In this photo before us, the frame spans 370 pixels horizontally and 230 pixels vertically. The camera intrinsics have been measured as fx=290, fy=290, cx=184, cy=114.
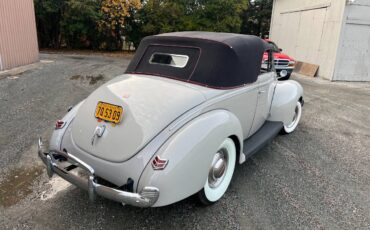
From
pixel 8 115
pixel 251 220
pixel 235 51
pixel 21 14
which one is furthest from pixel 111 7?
pixel 251 220

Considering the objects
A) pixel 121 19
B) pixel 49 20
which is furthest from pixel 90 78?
pixel 49 20

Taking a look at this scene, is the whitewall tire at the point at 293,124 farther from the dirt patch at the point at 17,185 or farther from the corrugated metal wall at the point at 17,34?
the corrugated metal wall at the point at 17,34

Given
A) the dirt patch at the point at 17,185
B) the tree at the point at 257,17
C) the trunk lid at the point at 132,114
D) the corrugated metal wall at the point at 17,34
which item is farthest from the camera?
the tree at the point at 257,17

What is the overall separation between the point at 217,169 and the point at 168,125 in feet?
2.65

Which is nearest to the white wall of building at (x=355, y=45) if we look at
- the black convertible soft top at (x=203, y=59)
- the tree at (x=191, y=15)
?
the tree at (x=191, y=15)

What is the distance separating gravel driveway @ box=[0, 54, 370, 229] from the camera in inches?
112

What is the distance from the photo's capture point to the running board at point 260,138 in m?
3.60

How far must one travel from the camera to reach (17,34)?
10578 mm

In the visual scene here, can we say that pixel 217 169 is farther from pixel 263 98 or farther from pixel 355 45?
pixel 355 45

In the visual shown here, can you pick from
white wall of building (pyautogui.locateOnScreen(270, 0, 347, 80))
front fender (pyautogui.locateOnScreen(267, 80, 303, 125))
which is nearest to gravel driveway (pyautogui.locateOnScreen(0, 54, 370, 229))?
front fender (pyautogui.locateOnScreen(267, 80, 303, 125))

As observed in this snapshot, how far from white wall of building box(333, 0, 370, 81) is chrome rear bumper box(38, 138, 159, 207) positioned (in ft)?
40.0

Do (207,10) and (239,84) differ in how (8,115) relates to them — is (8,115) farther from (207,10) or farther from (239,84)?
(207,10)

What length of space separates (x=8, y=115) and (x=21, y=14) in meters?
6.89

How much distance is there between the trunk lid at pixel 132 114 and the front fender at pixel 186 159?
0.20m
